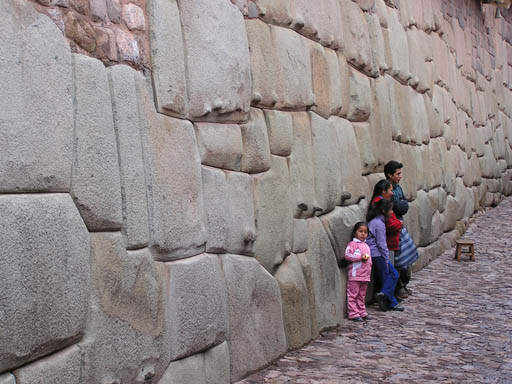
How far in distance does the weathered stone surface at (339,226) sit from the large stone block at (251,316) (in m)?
1.12

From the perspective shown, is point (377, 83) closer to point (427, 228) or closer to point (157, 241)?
point (427, 228)

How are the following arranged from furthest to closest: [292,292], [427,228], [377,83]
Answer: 1. [427,228]
2. [377,83]
3. [292,292]

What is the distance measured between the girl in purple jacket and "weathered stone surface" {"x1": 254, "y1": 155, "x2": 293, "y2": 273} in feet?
4.82

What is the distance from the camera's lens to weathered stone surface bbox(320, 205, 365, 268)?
5938mm

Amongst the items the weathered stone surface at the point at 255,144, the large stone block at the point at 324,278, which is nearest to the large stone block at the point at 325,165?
the large stone block at the point at 324,278

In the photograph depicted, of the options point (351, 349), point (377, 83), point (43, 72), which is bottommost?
point (351, 349)

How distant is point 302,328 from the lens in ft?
17.3

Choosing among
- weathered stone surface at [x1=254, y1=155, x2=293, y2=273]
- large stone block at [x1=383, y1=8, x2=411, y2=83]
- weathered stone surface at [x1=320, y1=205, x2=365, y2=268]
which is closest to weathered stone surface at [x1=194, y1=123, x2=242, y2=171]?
weathered stone surface at [x1=254, y1=155, x2=293, y2=273]

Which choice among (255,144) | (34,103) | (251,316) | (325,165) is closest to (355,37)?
(325,165)

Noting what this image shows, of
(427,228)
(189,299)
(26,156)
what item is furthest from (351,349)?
(427,228)

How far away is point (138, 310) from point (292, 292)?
1807 mm

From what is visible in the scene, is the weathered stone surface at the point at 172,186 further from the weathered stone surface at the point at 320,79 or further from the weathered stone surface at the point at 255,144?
the weathered stone surface at the point at 320,79

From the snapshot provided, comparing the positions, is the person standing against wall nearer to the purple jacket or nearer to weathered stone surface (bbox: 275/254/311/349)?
the purple jacket

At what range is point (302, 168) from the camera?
5.50 m
